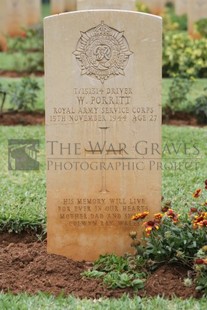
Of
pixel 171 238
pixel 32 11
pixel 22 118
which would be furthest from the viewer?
pixel 32 11

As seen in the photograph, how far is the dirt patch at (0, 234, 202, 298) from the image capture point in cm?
457

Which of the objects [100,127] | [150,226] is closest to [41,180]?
[100,127]

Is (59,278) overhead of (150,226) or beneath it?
beneath

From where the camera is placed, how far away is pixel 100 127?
Result: 5.03 metres

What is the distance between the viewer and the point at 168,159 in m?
7.51

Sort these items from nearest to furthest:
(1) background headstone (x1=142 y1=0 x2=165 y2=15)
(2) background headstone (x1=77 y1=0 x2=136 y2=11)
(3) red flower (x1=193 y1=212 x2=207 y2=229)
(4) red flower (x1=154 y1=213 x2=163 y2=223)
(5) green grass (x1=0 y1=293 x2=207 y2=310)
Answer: (5) green grass (x1=0 y1=293 x2=207 y2=310) → (3) red flower (x1=193 y1=212 x2=207 y2=229) → (4) red flower (x1=154 y1=213 x2=163 y2=223) → (2) background headstone (x1=77 y1=0 x2=136 y2=11) → (1) background headstone (x1=142 y1=0 x2=165 y2=15)

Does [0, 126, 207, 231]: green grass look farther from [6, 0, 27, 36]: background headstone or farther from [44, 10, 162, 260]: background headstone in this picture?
[6, 0, 27, 36]: background headstone

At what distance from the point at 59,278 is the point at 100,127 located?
3.21ft

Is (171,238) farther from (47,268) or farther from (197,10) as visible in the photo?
(197,10)

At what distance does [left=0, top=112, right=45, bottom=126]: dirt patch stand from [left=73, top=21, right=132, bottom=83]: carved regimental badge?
4.69m

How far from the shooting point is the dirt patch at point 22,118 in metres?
9.72

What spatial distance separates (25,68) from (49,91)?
9.71 m

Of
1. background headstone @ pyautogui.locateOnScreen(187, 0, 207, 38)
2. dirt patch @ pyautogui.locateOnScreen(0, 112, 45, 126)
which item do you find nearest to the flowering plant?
dirt patch @ pyautogui.locateOnScreen(0, 112, 45, 126)

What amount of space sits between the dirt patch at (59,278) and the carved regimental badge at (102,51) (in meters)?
1.22
